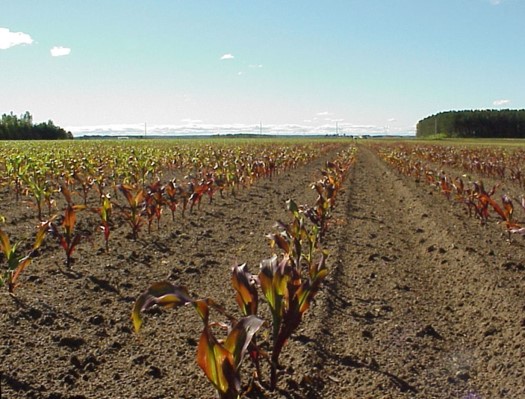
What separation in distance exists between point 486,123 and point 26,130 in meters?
77.5

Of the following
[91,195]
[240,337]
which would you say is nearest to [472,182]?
[91,195]

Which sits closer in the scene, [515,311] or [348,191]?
[515,311]

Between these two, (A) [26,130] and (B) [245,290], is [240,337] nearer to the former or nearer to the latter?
(B) [245,290]

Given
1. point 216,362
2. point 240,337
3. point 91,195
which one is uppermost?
point 240,337

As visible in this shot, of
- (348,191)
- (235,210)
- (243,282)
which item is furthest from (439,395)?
(348,191)

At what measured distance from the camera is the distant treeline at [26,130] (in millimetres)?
70938

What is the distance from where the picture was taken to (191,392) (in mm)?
2834

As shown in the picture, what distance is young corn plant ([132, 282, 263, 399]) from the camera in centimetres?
217

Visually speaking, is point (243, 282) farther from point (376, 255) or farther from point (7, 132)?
point (7, 132)

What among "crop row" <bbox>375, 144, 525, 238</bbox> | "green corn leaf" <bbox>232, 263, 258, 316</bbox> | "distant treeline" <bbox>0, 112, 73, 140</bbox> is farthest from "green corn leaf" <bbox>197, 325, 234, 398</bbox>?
"distant treeline" <bbox>0, 112, 73, 140</bbox>

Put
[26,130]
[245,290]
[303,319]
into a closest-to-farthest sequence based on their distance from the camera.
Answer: [245,290] → [303,319] → [26,130]

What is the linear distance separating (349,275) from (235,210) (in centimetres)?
454

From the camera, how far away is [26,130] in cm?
7450

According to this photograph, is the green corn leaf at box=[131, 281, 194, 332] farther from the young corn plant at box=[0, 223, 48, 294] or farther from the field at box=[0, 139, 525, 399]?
the young corn plant at box=[0, 223, 48, 294]
